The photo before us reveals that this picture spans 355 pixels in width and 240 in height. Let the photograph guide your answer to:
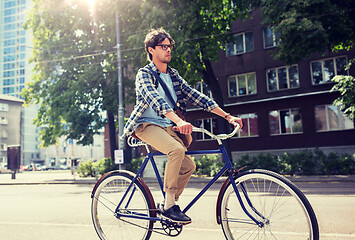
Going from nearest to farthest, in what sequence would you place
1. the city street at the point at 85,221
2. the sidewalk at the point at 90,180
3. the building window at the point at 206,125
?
1. the city street at the point at 85,221
2. the sidewalk at the point at 90,180
3. the building window at the point at 206,125

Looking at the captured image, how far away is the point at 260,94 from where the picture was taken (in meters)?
27.1

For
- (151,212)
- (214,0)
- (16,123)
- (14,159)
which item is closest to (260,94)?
(214,0)

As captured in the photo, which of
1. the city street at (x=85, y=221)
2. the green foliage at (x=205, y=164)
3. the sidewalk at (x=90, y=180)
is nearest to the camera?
the city street at (x=85, y=221)

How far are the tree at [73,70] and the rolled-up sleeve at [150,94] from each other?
67.0 ft

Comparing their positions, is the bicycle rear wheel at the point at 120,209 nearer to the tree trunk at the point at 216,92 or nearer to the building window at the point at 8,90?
the tree trunk at the point at 216,92

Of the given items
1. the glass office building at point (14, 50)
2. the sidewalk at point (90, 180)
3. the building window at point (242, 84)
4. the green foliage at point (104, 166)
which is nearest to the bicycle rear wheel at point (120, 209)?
the sidewalk at point (90, 180)

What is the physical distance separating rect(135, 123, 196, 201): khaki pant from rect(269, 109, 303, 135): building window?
77.2ft

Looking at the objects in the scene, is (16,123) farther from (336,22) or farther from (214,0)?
(336,22)

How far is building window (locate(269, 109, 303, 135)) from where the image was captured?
2559cm

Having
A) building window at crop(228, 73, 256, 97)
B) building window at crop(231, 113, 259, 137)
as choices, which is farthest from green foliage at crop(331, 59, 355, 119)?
building window at crop(228, 73, 256, 97)

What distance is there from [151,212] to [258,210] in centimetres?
113

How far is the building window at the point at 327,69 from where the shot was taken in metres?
24.5

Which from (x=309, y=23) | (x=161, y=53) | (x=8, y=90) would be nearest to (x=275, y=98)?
(x=309, y=23)

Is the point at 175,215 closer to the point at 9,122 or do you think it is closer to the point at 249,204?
the point at 249,204
